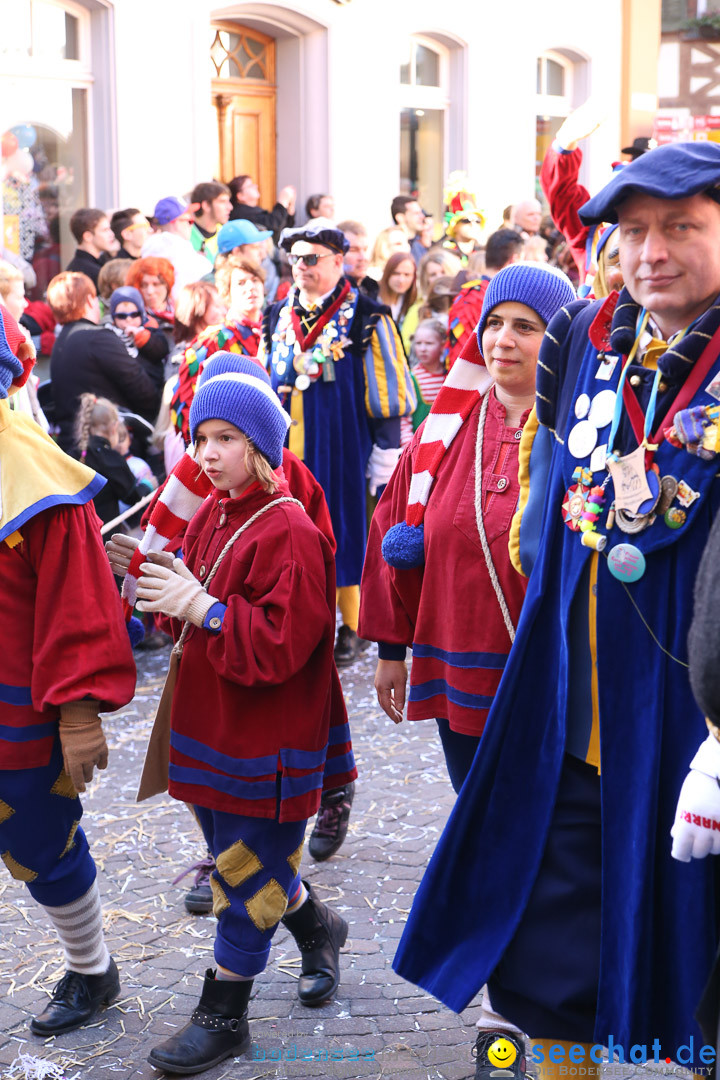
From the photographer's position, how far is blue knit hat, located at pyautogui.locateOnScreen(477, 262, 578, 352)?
3.17 meters

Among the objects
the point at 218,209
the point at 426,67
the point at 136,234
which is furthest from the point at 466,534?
the point at 426,67

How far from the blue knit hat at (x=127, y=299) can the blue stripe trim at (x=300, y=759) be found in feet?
16.0

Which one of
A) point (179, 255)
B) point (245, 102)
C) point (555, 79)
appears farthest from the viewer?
point (555, 79)

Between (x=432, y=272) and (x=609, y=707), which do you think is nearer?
(x=609, y=707)

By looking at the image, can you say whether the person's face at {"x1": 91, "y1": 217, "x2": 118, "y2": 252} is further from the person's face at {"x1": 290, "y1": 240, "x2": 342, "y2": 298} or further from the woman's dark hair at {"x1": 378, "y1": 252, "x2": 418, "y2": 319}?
the person's face at {"x1": 290, "y1": 240, "x2": 342, "y2": 298}

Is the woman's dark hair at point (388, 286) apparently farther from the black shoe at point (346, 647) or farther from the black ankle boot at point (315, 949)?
the black ankle boot at point (315, 949)

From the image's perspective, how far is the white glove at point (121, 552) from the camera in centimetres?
365

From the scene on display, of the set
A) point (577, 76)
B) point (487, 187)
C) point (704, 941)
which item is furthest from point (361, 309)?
point (577, 76)

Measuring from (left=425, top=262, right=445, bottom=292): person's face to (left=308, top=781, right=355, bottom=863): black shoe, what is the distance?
4807 mm

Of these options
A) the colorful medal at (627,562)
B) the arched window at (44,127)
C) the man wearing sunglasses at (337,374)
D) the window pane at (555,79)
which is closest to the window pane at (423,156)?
the window pane at (555,79)

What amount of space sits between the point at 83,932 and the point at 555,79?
52.3ft

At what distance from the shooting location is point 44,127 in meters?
11.3

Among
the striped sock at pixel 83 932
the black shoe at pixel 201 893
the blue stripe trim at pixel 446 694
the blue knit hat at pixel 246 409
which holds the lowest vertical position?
the black shoe at pixel 201 893

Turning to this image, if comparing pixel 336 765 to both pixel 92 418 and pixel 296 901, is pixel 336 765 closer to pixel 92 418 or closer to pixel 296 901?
pixel 296 901
